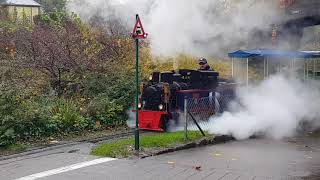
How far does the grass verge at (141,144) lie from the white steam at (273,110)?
4.75 ft

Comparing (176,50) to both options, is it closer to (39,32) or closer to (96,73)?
(96,73)

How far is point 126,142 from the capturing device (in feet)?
36.2

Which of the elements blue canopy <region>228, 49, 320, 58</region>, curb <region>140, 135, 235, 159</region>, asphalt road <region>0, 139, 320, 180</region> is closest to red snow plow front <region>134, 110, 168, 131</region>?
curb <region>140, 135, 235, 159</region>

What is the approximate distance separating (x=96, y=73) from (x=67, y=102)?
2.64m

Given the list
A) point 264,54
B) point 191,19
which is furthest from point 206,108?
point 264,54

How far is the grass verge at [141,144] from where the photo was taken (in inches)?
396

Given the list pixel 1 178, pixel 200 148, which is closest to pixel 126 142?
pixel 200 148

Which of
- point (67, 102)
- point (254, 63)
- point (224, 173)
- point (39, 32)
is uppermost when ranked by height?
point (39, 32)

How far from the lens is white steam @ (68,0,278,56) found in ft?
50.5

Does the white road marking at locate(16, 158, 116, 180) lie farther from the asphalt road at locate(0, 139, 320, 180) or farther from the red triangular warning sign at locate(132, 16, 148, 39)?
the red triangular warning sign at locate(132, 16, 148, 39)

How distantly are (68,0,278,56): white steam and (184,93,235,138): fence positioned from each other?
7.58ft

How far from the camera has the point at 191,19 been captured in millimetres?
15930

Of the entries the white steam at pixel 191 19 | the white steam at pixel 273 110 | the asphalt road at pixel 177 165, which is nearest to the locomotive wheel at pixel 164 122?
the white steam at pixel 273 110

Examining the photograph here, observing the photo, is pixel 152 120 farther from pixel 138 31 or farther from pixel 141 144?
pixel 138 31
